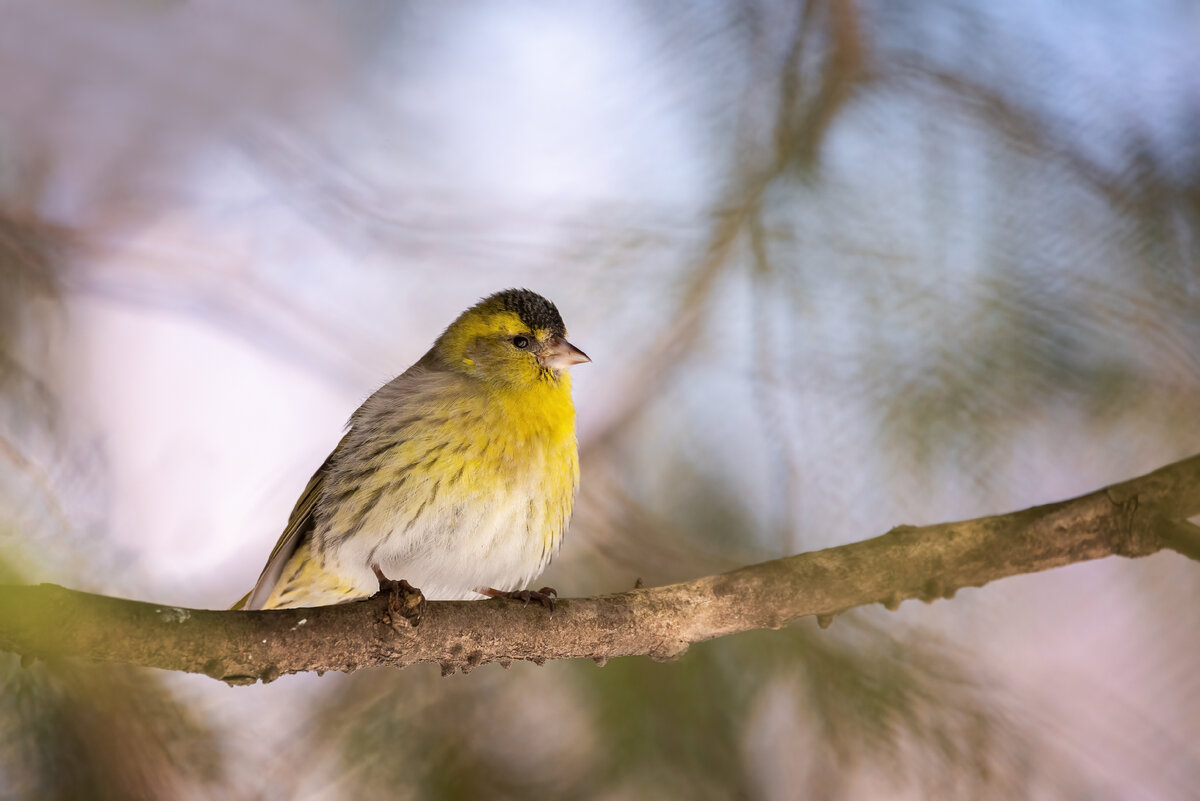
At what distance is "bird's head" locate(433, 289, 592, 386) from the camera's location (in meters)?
1.89

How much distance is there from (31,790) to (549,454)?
3.25ft

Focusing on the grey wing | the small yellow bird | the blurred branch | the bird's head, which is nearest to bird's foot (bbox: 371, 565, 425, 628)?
the blurred branch

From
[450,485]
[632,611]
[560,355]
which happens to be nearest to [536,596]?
[632,611]

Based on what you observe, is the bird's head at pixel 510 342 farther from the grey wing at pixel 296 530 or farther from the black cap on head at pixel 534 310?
the grey wing at pixel 296 530

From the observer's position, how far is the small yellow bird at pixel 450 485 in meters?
1.71

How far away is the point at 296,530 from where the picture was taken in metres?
1.80

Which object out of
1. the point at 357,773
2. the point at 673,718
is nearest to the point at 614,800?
the point at 673,718

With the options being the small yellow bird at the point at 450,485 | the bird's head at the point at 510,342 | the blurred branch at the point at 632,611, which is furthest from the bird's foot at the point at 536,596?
the bird's head at the point at 510,342

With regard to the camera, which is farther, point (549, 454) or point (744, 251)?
point (549, 454)

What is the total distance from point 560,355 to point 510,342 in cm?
14

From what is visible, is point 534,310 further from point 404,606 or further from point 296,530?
point 404,606

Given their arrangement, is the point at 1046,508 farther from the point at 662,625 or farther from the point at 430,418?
the point at 430,418

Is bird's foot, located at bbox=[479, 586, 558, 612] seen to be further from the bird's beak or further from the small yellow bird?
the bird's beak

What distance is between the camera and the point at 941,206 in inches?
51.7
